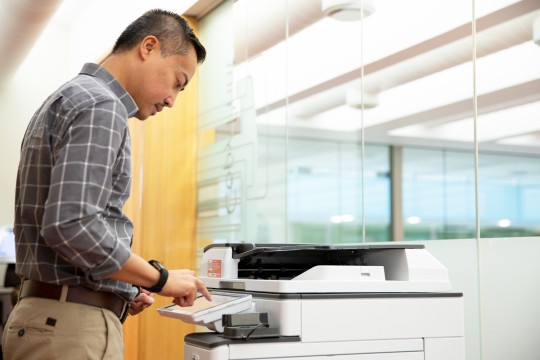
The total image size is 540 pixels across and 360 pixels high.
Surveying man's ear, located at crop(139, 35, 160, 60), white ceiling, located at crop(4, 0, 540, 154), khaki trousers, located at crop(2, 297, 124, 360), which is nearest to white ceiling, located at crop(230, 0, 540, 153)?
white ceiling, located at crop(4, 0, 540, 154)

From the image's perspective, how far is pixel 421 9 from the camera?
9.07 ft

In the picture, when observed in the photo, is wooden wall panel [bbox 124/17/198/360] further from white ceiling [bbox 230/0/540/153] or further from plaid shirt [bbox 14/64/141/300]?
plaid shirt [bbox 14/64/141/300]

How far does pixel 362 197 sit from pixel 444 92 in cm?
66

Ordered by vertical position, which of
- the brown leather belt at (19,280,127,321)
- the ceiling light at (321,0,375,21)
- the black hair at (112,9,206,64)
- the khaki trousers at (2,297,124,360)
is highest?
the ceiling light at (321,0,375,21)

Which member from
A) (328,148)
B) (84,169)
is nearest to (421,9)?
(328,148)

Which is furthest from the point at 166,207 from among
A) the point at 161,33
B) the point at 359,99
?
the point at 161,33

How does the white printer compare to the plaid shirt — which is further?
the white printer

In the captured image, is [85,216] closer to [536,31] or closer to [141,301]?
[141,301]

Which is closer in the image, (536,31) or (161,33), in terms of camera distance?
(161,33)

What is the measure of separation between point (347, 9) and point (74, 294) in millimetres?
2040

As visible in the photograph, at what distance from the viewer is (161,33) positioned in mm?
1827

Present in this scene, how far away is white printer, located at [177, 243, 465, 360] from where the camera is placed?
6.35ft

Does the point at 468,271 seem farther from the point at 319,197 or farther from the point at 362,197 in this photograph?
the point at 319,197

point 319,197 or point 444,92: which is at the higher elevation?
point 444,92
